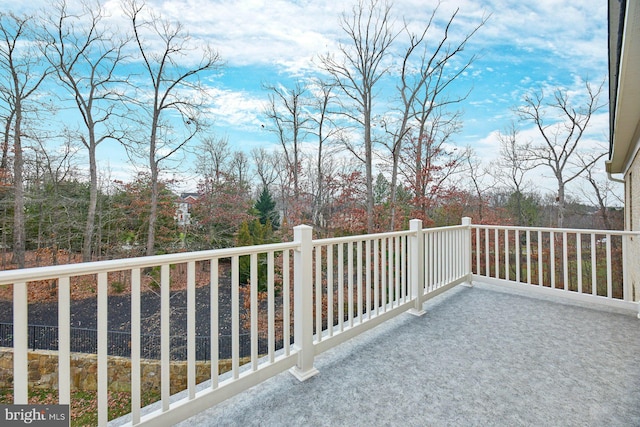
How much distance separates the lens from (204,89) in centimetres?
1027

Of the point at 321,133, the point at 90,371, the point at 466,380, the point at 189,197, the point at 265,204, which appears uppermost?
the point at 321,133

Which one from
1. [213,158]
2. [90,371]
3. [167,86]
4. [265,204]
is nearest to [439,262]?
[90,371]

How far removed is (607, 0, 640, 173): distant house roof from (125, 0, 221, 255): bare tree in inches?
411

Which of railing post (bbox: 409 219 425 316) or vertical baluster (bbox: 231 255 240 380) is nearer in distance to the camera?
vertical baluster (bbox: 231 255 240 380)

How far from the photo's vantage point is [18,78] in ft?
27.0

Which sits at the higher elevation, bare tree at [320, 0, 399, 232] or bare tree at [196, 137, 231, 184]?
bare tree at [320, 0, 399, 232]

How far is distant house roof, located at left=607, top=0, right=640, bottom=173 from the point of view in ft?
5.76

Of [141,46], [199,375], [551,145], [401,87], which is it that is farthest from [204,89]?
[551,145]

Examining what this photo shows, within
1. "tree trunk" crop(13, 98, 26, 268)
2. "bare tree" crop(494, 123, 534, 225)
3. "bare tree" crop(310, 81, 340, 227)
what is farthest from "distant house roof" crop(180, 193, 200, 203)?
"bare tree" crop(494, 123, 534, 225)

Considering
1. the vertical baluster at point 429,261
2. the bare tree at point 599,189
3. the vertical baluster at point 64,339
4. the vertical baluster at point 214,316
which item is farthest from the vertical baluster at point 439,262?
the bare tree at point 599,189

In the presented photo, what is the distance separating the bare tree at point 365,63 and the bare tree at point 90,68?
669cm

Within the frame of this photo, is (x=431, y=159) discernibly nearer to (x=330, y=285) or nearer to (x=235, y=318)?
(x=330, y=285)

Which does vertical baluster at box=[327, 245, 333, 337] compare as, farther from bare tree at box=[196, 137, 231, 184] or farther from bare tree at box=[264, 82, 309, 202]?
bare tree at box=[196, 137, 231, 184]

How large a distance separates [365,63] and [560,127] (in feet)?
26.3
